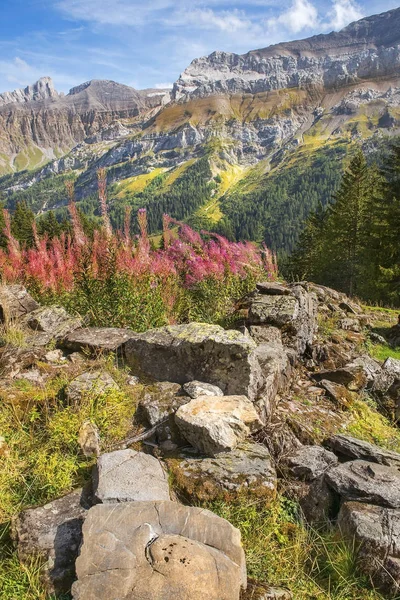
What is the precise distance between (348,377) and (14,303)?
23.5 ft

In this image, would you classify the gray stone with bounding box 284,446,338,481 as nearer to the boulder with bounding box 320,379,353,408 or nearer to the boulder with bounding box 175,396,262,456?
the boulder with bounding box 175,396,262,456

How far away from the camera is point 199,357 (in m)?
5.31

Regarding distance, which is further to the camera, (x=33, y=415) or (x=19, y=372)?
(x=19, y=372)

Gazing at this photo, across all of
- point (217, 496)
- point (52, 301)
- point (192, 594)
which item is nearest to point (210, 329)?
point (217, 496)

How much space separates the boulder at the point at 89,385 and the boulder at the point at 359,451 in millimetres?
3061

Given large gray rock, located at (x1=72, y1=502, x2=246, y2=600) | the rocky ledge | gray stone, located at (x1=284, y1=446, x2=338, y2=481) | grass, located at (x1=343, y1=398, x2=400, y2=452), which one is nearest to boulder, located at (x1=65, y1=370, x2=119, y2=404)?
the rocky ledge

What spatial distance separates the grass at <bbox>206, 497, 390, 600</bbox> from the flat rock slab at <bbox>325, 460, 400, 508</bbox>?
1.50 feet

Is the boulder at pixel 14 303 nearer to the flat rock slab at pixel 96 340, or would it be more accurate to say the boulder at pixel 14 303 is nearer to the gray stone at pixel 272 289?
the flat rock slab at pixel 96 340

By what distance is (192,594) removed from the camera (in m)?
2.36

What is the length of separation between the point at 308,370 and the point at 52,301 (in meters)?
6.23

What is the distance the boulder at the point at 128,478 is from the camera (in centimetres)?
318

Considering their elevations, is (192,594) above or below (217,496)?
above

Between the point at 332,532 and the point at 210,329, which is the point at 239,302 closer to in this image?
the point at 210,329

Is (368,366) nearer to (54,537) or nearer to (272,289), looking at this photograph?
(272,289)
